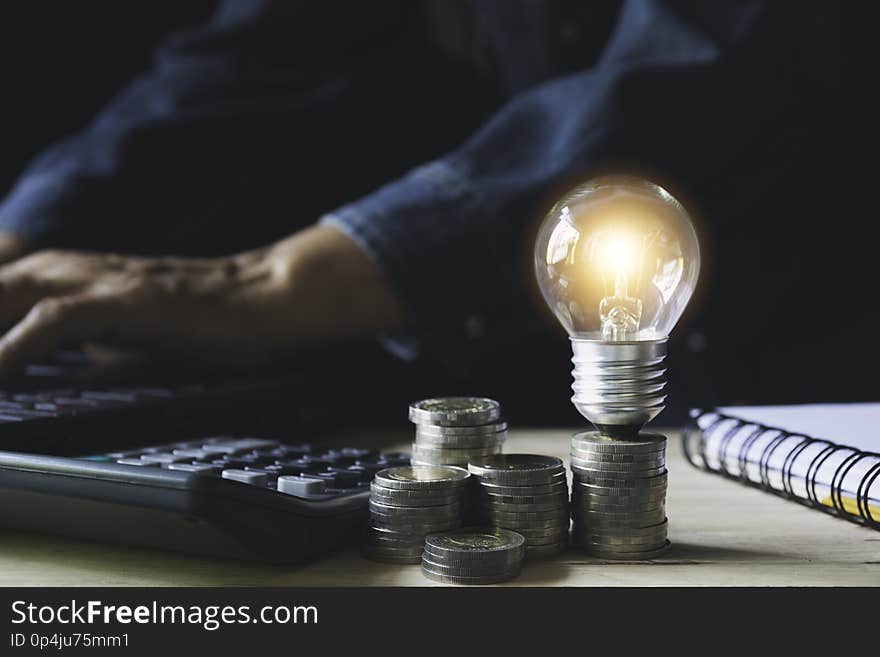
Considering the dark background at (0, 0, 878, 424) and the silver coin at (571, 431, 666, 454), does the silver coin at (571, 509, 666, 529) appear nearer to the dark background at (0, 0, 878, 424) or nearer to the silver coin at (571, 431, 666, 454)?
the silver coin at (571, 431, 666, 454)

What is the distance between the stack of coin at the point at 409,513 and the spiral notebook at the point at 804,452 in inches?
7.5

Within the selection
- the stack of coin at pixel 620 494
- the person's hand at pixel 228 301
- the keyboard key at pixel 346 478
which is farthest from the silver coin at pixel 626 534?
the person's hand at pixel 228 301

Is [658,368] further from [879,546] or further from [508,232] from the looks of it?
[508,232]

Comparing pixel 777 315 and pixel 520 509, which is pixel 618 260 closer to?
pixel 520 509

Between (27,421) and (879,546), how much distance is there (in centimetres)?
41

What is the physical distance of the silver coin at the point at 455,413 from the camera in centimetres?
43

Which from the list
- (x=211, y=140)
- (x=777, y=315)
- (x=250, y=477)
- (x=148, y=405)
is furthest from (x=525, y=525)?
(x=211, y=140)

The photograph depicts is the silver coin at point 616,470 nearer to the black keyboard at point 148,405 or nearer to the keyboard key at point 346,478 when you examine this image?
the keyboard key at point 346,478

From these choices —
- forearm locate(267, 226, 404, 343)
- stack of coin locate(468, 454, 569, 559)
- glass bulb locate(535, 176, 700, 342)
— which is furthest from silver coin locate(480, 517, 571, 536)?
forearm locate(267, 226, 404, 343)

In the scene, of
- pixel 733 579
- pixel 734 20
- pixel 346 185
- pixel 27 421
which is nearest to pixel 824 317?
pixel 734 20

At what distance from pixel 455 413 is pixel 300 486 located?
82 mm

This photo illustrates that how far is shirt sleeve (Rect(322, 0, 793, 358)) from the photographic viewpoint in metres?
0.74

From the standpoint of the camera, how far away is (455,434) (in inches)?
16.8

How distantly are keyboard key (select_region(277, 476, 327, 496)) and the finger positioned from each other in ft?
1.13
